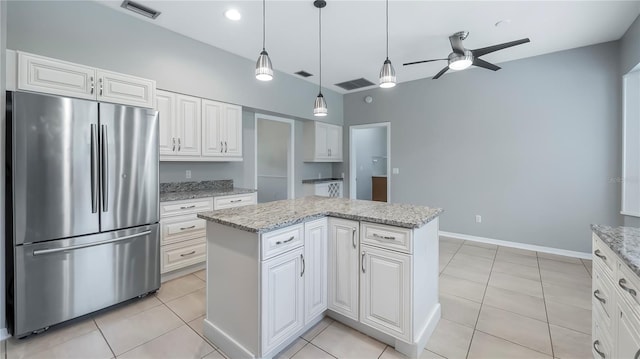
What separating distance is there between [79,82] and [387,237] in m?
2.78

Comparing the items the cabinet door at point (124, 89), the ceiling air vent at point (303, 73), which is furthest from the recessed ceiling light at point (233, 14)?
the ceiling air vent at point (303, 73)

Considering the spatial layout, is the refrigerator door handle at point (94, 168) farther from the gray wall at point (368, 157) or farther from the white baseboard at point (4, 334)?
the gray wall at point (368, 157)

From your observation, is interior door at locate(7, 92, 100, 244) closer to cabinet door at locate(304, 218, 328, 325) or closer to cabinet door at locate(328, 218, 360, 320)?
cabinet door at locate(304, 218, 328, 325)

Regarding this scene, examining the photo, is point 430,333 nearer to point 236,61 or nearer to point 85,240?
point 85,240

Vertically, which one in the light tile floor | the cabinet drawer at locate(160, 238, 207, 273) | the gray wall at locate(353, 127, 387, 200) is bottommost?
the light tile floor

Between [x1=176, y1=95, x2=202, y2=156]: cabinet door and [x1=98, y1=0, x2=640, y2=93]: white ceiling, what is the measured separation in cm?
82

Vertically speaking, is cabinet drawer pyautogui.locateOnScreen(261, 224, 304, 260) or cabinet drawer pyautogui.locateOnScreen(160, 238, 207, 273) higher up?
cabinet drawer pyautogui.locateOnScreen(261, 224, 304, 260)

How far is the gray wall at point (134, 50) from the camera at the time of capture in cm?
237

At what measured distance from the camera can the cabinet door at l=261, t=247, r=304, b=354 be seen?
167cm

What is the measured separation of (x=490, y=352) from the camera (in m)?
1.88

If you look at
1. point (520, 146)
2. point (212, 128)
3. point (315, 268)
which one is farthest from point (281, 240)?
point (520, 146)

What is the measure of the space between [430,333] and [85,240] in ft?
9.22

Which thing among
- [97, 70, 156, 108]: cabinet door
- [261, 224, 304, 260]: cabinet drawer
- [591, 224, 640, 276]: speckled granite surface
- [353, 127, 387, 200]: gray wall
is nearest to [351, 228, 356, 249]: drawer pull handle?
[261, 224, 304, 260]: cabinet drawer

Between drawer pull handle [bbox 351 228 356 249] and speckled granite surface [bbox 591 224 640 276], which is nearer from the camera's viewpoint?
speckled granite surface [bbox 591 224 640 276]
